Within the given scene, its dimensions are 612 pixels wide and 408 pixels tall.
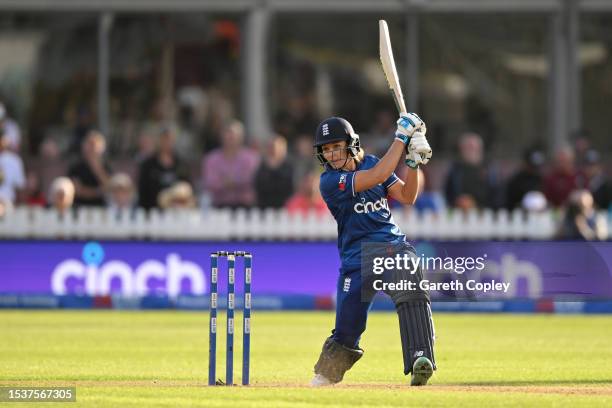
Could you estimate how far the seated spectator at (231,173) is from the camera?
71.9 feet

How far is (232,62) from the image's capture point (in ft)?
86.5

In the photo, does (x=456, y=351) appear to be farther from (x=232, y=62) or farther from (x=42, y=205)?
(x=232, y=62)

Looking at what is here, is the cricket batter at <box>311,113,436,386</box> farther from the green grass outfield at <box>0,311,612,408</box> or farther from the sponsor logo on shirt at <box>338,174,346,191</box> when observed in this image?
the green grass outfield at <box>0,311,612,408</box>

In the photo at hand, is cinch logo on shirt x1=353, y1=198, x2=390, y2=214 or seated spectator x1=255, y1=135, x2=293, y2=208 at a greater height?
seated spectator x1=255, y1=135, x2=293, y2=208

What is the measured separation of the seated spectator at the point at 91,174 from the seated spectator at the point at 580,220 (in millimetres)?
6286

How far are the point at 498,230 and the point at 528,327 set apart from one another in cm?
403

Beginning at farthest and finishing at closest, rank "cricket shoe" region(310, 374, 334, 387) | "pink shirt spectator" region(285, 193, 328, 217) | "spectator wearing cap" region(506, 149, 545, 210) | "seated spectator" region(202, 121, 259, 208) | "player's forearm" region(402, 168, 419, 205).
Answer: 1. "spectator wearing cap" region(506, 149, 545, 210)
2. "seated spectator" region(202, 121, 259, 208)
3. "pink shirt spectator" region(285, 193, 328, 217)
4. "cricket shoe" region(310, 374, 334, 387)
5. "player's forearm" region(402, 168, 419, 205)

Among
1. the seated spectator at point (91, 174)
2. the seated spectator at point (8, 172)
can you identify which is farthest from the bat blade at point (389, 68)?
the seated spectator at point (8, 172)

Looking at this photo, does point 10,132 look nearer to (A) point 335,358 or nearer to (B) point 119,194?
(B) point 119,194

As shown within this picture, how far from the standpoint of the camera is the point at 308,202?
21906 millimetres

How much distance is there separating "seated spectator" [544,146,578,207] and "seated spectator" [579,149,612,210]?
0.50ft

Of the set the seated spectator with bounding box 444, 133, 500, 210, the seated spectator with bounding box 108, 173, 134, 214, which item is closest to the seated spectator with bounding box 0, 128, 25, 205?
the seated spectator with bounding box 108, 173, 134, 214

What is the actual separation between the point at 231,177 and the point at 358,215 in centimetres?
1093

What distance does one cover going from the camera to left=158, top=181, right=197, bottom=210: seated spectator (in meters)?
21.8
